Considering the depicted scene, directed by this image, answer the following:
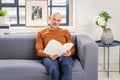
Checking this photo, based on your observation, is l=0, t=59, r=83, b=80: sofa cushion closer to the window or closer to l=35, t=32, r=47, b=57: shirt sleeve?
l=35, t=32, r=47, b=57: shirt sleeve

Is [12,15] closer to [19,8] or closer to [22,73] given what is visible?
[19,8]

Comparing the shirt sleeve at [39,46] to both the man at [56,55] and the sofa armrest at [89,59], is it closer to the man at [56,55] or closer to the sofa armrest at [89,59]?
the man at [56,55]

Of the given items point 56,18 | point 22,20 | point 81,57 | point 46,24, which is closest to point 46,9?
point 46,24

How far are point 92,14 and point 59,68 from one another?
5.22 feet

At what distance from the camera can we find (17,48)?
352 centimetres

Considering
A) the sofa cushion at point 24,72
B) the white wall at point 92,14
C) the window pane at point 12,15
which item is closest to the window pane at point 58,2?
the white wall at point 92,14

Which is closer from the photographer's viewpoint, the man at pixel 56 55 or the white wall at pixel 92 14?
the man at pixel 56 55

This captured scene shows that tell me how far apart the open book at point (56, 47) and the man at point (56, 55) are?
51 millimetres

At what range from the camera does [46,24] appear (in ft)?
14.1

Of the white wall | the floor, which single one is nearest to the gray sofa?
the floor

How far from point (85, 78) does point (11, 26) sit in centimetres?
192

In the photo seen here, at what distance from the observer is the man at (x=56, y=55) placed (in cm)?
291

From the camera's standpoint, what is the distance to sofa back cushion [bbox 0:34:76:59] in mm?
3512

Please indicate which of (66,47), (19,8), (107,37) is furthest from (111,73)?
(19,8)
